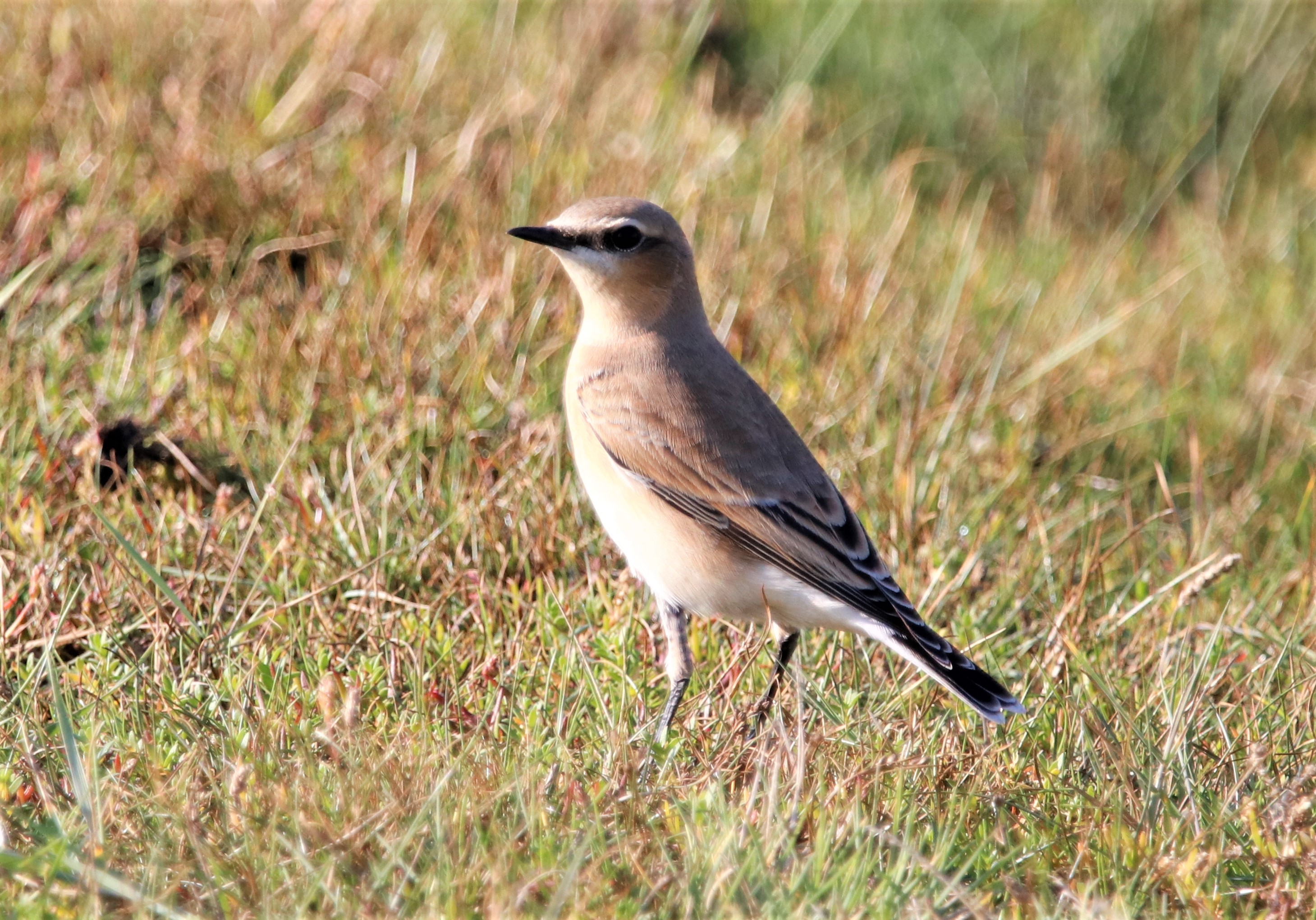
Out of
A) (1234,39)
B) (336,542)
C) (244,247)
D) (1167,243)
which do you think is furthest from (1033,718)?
(1234,39)

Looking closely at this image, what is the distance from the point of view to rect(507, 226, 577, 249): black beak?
4.64m

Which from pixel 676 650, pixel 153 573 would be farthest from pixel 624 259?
pixel 153 573

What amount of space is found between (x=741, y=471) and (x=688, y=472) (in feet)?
0.54

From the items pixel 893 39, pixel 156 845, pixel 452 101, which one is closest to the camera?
pixel 156 845

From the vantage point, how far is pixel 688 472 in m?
4.58

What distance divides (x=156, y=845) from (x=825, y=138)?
261 inches

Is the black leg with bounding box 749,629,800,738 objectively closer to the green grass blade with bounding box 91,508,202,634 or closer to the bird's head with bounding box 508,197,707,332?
the bird's head with bounding box 508,197,707,332

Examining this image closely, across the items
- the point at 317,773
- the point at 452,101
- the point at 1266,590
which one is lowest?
the point at 1266,590

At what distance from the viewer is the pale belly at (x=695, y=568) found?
4.34 meters

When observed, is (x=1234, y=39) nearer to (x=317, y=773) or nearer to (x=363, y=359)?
(x=363, y=359)

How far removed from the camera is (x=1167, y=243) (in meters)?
9.08

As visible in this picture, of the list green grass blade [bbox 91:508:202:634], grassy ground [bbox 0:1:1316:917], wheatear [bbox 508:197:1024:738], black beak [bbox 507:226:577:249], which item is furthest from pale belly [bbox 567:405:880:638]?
green grass blade [bbox 91:508:202:634]

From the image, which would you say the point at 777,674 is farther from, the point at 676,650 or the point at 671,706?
the point at 671,706

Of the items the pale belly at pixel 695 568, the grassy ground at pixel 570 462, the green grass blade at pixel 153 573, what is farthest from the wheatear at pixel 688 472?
the green grass blade at pixel 153 573
